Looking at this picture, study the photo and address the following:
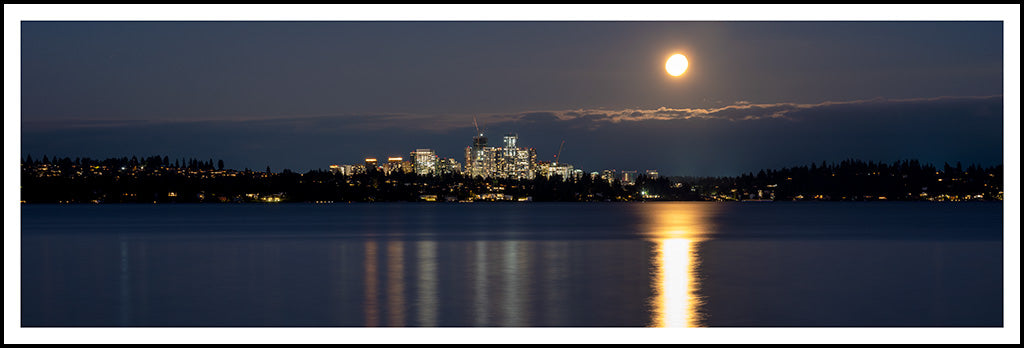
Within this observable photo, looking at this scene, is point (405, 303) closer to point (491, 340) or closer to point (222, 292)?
point (222, 292)

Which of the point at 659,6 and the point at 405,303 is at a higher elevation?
the point at 659,6

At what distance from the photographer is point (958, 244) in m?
67.2

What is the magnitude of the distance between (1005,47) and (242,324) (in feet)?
67.2

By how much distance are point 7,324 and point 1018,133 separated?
2313cm

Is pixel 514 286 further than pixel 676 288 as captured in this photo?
Yes

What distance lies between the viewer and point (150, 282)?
37.5 metres

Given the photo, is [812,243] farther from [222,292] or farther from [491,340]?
[491,340]

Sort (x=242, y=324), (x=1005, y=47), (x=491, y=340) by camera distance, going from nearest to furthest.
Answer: (x=491, y=340)
(x=1005, y=47)
(x=242, y=324)

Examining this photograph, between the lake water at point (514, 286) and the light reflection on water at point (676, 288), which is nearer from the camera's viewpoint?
the light reflection on water at point (676, 288)

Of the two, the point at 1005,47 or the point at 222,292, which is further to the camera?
the point at 222,292

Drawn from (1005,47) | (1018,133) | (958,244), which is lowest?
(958,244)

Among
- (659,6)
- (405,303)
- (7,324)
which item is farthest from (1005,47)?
(7,324)

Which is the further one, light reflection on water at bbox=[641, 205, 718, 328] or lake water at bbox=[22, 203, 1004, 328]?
lake water at bbox=[22, 203, 1004, 328]

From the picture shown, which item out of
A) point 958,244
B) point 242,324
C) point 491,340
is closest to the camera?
point 491,340
